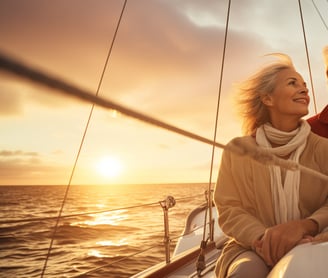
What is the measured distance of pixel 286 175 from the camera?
1151 millimetres

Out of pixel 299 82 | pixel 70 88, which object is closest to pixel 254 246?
pixel 299 82

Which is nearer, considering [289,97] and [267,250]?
[267,250]

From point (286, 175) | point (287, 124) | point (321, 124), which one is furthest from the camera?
point (321, 124)

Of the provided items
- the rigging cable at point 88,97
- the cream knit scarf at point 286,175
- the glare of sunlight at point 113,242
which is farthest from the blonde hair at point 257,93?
the glare of sunlight at point 113,242

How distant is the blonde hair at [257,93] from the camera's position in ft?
4.33

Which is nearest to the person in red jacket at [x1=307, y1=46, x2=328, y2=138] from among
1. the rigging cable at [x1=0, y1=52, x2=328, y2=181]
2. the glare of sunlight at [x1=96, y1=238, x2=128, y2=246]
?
the rigging cable at [x1=0, y1=52, x2=328, y2=181]

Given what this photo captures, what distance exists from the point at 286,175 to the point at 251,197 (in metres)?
0.15

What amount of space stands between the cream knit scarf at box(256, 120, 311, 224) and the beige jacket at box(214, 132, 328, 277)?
3 centimetres

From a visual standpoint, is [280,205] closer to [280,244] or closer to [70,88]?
[280,244]

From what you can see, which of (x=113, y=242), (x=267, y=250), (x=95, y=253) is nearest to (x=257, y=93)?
(x=267, y=250)

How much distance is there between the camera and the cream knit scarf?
1.13 m

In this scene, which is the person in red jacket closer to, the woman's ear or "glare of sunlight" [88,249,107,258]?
the woman's ear

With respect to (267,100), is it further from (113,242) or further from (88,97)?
(113,242)

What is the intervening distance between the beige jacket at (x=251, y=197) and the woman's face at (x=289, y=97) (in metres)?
0.12
